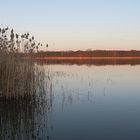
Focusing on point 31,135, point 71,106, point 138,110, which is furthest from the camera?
point 71,106

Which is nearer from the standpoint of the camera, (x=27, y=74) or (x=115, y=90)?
(x=27, y=74)

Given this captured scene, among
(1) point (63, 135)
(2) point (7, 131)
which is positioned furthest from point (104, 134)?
(2) point (7, 131)

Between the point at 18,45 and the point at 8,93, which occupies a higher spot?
the point at 18,45

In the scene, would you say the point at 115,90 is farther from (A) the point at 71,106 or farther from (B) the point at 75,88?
(A) the point at 71,106

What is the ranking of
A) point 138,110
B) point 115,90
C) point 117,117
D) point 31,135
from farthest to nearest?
1. point 115,90
2. point 138,110
3. point 117,117
4. point 31,135

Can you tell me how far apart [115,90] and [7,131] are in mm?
7755

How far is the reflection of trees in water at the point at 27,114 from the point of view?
716cm

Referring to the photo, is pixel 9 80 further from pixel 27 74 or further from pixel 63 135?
pixel 63 135

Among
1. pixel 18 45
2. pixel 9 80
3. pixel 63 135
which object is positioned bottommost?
pixel 63 135

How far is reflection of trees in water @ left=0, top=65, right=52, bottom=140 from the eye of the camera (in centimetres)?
716

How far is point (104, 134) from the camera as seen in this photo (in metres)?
7.23

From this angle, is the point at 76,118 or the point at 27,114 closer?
the point at 76,118

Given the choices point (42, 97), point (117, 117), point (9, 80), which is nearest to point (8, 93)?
point (9, 80)

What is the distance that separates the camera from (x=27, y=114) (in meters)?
9.11
